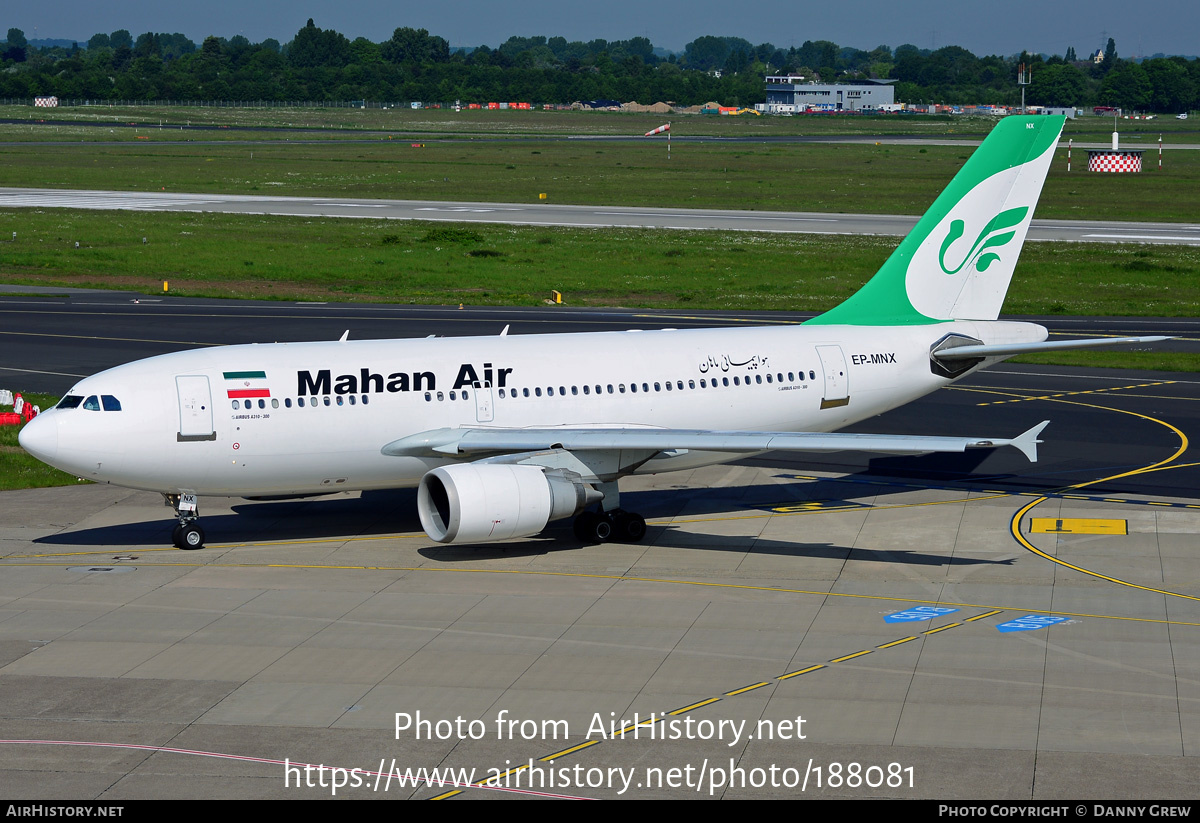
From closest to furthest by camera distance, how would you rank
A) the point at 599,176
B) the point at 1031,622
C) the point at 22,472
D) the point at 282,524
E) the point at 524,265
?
the point at 1031,622 < the point at 282,524 < the point at 22,472 < the point at 524,265 < the point at 599,176

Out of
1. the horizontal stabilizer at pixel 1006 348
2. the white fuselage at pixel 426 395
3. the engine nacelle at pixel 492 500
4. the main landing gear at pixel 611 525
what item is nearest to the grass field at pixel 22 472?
the white fuselage at pixel 426 395

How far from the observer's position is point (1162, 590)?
2866cm

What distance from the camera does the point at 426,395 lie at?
32.2m

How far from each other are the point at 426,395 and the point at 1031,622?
14.9m

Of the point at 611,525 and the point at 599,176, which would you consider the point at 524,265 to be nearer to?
the point at 611,525

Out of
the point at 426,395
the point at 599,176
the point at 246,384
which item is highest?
the point at 599,176

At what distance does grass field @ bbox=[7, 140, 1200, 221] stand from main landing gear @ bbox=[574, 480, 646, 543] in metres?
88.4

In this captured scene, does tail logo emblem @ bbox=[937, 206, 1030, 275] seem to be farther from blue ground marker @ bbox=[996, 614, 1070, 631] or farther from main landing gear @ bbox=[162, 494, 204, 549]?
main landing gear @ bbox=[162, 494, 204, 549]

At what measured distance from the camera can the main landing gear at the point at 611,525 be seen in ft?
108

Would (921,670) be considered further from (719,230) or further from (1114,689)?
(719,230)

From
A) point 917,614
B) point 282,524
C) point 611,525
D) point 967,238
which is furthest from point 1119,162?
point 917,614

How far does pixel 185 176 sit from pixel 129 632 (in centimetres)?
13140

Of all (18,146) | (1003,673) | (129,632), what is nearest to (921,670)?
(1003,673)

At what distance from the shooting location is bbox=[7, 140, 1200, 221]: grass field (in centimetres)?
12706
